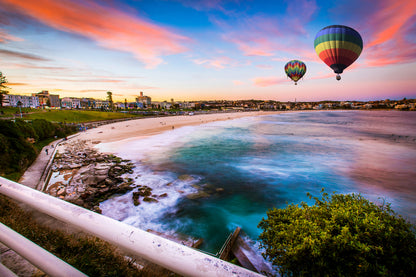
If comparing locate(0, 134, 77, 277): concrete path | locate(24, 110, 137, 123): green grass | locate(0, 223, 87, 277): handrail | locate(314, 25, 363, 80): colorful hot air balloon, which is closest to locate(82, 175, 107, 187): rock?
locate(0, 134, 77, 277): concrete path

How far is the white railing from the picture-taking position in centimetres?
152

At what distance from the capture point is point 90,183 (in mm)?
15867

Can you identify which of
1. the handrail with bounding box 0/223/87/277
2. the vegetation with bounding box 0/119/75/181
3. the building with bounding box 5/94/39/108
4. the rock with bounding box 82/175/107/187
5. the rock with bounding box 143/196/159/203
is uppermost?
the building with bounding box 5/94/39/108

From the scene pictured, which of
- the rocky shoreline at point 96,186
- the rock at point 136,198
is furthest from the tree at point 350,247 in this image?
the rocky shoreline at point 96,186

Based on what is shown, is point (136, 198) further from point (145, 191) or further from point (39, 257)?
point (39, 257)

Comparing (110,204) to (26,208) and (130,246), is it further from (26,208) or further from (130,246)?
(130,246)

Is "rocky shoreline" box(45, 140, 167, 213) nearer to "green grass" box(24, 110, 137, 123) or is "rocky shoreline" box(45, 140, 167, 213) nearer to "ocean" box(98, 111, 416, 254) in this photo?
"ocean" box(98, 111, 416, 254)

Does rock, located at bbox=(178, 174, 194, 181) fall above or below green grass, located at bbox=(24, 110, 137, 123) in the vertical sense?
below

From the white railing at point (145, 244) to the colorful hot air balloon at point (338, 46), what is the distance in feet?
165

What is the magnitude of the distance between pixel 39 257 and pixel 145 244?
983mm

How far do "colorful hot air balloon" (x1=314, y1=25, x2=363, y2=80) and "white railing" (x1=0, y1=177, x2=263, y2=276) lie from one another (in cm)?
5017

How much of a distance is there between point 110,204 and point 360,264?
14298 mm

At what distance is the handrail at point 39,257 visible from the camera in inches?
62.8

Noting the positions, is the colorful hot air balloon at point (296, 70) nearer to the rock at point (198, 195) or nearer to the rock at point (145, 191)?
the rock at point (198, 195)
